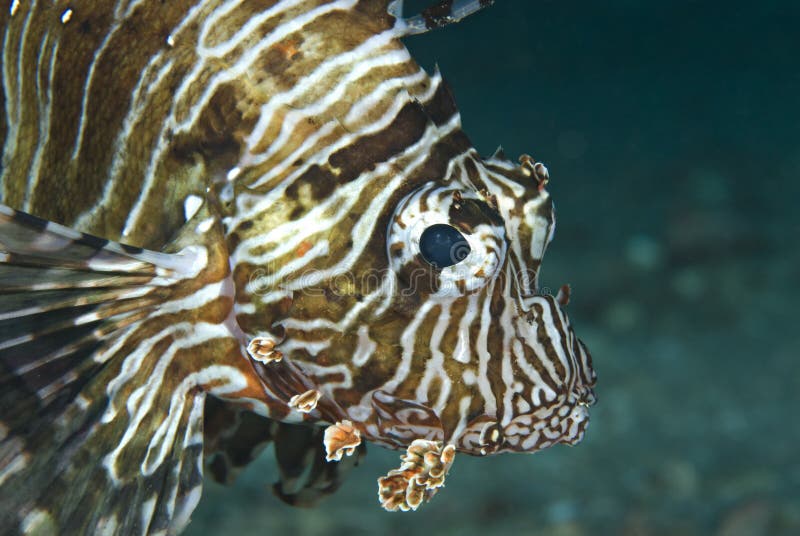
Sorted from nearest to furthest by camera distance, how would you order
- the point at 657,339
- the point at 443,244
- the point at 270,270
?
the point at 443,244 → the point at 270,270 → the point at 657,339

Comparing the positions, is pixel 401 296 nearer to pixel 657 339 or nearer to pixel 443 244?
pixel 443 244

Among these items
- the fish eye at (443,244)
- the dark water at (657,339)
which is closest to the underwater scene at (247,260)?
the fish eye at (443,244)

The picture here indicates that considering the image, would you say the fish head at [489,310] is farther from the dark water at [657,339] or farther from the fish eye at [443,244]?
the dark water at [657,339]

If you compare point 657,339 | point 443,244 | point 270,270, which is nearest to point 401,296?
point 443,244

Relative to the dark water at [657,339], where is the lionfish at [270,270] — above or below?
above

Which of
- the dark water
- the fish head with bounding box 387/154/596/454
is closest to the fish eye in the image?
the fish head with bounding box 387/154/596/454

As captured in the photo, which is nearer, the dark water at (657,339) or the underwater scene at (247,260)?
the underwater scene at (247,260)
